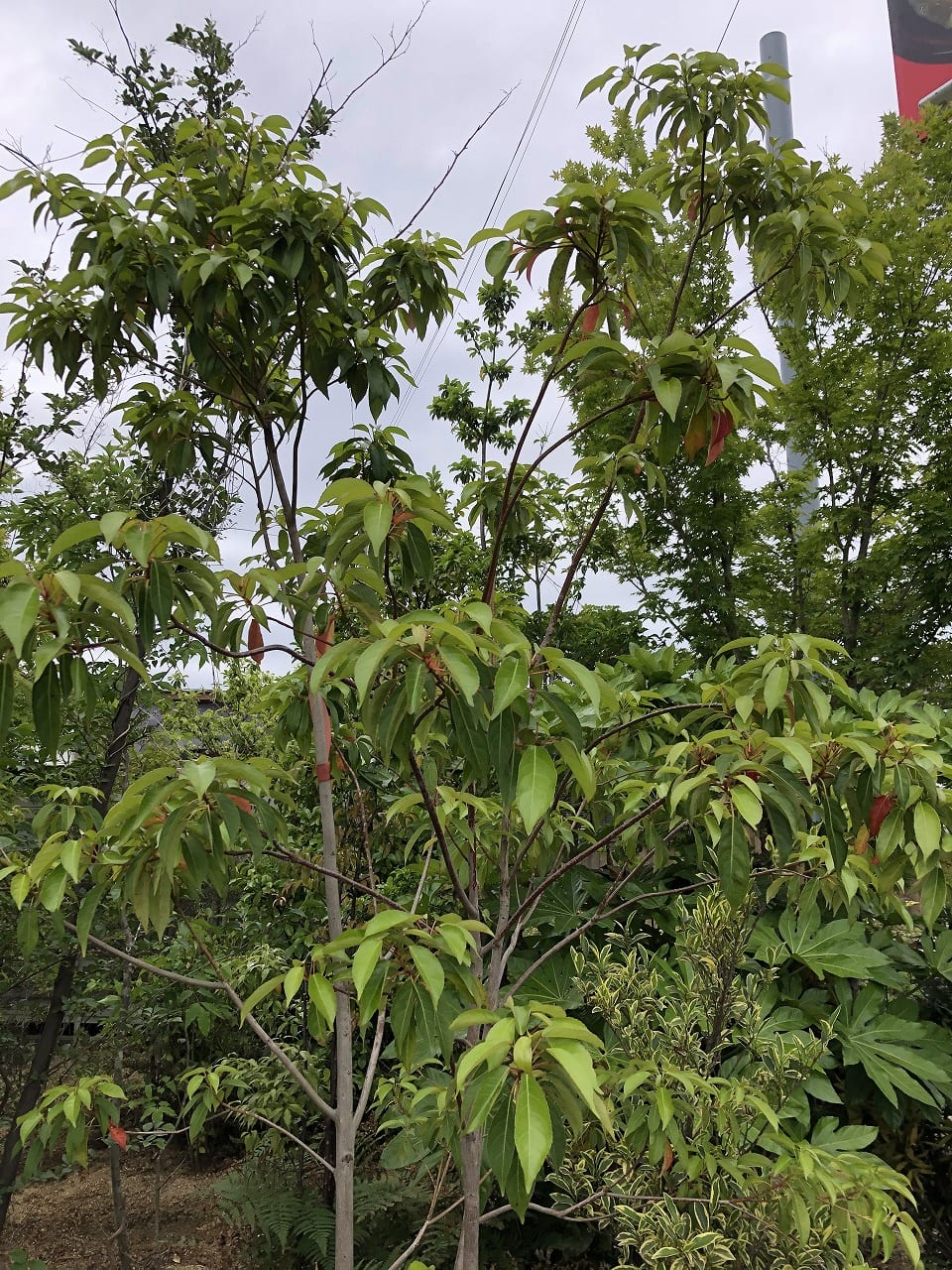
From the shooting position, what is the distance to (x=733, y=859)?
4.44 feet

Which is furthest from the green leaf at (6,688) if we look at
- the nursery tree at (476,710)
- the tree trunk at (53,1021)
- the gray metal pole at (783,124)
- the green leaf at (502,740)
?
the gray metal pole at (783,124)

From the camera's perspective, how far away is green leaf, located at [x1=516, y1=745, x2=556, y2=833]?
124 centimetres

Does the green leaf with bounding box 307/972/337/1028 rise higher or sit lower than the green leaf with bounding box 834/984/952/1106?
higher

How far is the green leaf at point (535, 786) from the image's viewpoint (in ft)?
4.07

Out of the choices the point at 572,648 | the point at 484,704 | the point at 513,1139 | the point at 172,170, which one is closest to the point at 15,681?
the point at 484,704

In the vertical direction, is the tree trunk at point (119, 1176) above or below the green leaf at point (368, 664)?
below

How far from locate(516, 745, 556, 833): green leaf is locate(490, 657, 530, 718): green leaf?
124mm

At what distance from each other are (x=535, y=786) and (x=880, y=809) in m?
0.70

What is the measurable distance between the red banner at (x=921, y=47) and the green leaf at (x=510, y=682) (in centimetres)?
2052

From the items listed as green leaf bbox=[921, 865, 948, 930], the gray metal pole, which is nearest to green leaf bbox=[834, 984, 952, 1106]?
green leaf bbox=[921, 865, 948, 930]

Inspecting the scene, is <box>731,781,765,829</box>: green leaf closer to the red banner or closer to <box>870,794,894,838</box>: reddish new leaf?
<box>870,794,894,838</box>: reddish new leaf

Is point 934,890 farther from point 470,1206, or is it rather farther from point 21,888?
point 21,888

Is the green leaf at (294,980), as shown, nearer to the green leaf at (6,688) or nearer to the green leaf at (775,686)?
the green leaf at (6,688)

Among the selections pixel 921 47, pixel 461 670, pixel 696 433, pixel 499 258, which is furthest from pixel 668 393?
pixel 921 47
